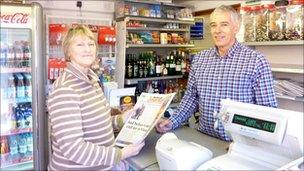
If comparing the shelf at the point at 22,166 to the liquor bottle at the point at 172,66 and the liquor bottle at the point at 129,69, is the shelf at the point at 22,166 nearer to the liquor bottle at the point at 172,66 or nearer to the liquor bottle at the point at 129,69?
the liquor bottle at the point at 129,69

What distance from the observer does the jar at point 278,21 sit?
318 cm

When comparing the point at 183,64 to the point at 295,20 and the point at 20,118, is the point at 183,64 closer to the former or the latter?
the point at 295,20

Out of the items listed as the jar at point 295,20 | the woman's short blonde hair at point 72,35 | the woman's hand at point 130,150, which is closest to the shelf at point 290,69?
the jar at point 295,20

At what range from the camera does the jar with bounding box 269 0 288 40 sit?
125 inches

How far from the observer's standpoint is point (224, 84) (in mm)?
2086

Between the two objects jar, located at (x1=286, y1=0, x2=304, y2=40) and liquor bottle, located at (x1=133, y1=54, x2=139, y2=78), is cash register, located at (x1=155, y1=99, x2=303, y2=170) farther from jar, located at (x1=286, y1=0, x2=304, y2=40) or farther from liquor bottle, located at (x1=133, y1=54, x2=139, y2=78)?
liquor bottle, located at (x1=133, y1=54, x2=139, y2=78)

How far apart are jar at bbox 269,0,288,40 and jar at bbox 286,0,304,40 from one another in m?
0.05

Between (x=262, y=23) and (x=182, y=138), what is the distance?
2.08 metres

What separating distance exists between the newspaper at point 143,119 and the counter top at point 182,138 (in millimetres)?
113

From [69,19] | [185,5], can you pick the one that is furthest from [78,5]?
[185,5]

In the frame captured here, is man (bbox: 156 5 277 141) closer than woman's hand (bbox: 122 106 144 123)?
No

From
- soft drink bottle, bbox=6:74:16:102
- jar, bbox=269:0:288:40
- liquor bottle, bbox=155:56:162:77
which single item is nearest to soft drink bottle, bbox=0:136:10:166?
soft drink bottle, bbox=6:74:16:102

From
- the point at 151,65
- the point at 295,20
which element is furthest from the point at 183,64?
the point at 295,20

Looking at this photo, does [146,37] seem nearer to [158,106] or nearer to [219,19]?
[219,19]
